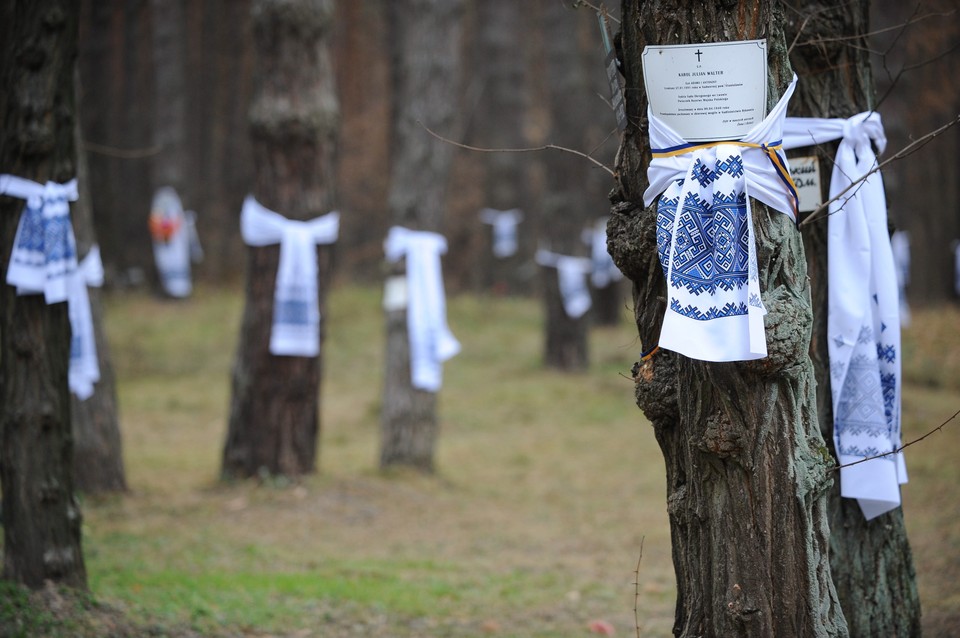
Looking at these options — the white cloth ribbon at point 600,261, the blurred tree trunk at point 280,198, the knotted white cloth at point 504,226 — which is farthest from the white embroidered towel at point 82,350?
the knotted white cloth at point 504,226

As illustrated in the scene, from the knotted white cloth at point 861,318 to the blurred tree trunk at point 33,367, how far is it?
10.9 feet

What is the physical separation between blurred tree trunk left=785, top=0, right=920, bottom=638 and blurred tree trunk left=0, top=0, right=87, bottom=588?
3297 millimetres

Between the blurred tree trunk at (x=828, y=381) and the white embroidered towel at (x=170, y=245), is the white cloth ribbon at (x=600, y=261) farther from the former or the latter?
the blurred tree trunk at (x=828, y=381)

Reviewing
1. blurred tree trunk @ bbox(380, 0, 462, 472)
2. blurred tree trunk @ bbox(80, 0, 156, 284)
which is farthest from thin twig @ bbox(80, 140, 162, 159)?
blurred tree trunk @ bbox(80, 0, 156, 284)

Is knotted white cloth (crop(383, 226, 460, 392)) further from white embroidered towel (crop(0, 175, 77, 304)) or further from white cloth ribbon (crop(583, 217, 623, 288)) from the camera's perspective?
white cloth ribbon (crop(583, 217, 623, 288))

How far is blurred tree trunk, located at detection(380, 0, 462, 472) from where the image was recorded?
8.68 metres

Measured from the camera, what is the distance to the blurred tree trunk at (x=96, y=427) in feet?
24.5

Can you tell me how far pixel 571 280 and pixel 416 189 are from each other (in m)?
5.35

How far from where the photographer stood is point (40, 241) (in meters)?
4.72

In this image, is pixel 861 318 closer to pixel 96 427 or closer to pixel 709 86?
pixel 709 86

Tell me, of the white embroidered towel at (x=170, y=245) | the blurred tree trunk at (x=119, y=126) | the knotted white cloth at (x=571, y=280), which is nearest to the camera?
the knotted white cloth at (x=571, y=280)

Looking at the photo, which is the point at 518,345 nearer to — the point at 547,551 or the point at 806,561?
the point at 547,551

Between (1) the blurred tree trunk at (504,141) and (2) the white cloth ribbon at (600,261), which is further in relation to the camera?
(1) the blurred tree trunk at (504,141)

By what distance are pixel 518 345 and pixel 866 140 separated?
12013mm
